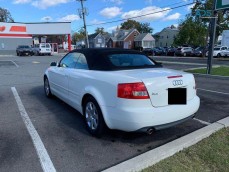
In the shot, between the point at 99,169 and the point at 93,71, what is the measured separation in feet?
5.91

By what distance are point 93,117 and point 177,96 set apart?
1.48 metres

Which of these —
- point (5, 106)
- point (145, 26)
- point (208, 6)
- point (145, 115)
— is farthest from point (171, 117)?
point (145, 26)

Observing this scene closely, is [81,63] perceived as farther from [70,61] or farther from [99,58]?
[70,61]

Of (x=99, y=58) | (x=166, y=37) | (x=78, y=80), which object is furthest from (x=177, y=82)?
(x=166, y=37)

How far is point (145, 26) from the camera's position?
108m

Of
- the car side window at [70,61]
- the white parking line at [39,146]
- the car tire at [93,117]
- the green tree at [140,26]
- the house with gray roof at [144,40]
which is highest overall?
the green tree at [140,26]

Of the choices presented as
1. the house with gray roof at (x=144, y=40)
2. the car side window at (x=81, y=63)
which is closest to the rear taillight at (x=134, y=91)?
the car side window at (x=81, y=63)

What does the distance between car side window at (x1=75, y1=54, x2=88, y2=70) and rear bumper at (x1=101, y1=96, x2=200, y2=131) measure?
3.96ft

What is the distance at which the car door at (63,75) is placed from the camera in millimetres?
5379

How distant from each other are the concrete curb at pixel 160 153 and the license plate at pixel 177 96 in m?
0.61

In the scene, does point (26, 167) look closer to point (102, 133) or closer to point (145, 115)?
point (102, 133)

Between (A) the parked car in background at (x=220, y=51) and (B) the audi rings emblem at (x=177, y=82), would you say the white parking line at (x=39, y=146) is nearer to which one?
(B) the audi rings emblem at (x=177, y=82)

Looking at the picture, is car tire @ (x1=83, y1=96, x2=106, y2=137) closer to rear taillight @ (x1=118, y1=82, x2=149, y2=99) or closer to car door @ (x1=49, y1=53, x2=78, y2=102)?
rear taillight @ (x1=118, y1=82, x2=149, y2=99)

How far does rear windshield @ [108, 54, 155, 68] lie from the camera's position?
457cm
